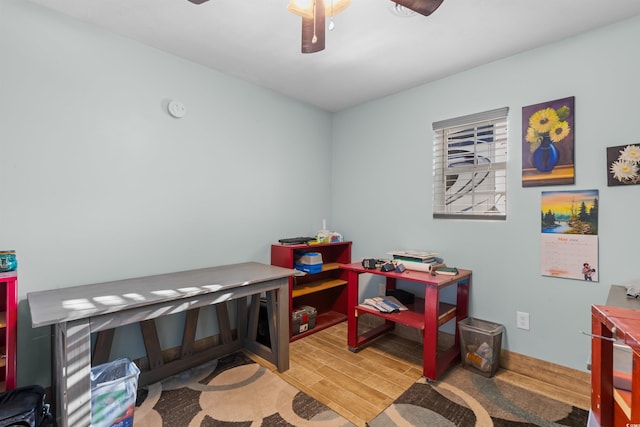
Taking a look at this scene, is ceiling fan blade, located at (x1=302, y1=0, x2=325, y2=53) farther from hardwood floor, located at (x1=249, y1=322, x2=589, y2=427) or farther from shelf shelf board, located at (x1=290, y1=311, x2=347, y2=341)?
shelf shelf board, located at (x1=290, y1=311, x2=347, y2=341)

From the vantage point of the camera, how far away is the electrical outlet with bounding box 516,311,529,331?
2207mm

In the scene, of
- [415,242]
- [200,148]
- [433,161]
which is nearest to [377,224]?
[415,242]

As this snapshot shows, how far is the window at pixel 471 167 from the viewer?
7.77 ft

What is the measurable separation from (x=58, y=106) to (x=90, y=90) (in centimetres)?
21

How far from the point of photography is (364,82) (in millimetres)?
2736

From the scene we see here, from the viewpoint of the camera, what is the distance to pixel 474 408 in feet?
5.91

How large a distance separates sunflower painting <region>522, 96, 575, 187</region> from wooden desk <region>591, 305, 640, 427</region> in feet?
4.22

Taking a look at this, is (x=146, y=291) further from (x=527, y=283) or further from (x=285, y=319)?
(x=527, y=283)

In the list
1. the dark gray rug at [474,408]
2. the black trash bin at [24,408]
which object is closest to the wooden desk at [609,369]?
the dark gray rug at [474,408]

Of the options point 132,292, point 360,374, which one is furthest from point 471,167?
point 132,292

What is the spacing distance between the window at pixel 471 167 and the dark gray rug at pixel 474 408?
121 centimetres

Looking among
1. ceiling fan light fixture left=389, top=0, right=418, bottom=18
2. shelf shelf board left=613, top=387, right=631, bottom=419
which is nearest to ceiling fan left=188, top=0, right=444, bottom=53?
ceiling fan light fixture left=389, top=0, right=418, bottom=18

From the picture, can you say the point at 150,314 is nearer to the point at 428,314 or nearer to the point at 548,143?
the point at 428,314

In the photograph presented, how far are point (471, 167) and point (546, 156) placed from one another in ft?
1.70
